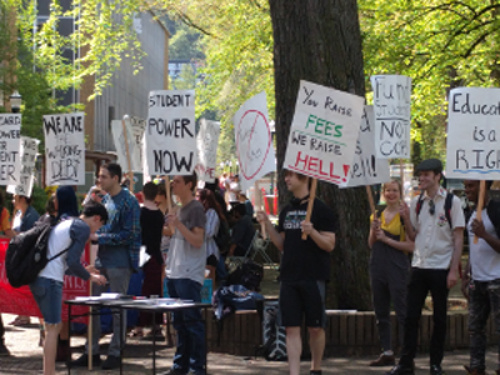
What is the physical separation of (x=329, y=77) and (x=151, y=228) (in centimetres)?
260

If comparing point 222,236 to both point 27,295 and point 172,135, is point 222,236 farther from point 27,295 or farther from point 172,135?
point 172,135

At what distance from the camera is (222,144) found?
325 feet

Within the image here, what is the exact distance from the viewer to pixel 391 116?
9.70 metres

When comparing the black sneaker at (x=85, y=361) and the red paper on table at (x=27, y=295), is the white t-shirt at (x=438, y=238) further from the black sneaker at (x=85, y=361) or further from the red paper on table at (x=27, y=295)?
the red paper on table at (x=27, y=295)

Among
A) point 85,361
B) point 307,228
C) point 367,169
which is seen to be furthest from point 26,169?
point 307,228

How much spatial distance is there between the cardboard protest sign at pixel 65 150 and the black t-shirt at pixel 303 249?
133 inches

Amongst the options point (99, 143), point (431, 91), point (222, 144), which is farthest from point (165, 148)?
point (222, 144)

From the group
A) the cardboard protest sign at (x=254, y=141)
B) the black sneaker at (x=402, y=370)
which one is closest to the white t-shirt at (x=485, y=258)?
the black sneaker at (x=402, y=370)

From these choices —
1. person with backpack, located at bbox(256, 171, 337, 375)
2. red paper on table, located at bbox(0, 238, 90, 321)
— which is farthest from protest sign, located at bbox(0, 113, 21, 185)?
person with backpack, located at bbox(256, 171, 337, 375)

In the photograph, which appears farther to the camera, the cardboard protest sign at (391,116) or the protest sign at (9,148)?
the protest sign at (9,148)

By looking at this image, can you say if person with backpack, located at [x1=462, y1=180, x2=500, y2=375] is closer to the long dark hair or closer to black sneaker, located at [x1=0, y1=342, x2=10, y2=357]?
the long dark hair

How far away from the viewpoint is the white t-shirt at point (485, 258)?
27.7ft

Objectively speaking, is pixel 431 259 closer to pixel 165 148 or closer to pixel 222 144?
pixel 165 148

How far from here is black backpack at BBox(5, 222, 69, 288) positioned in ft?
26.2
